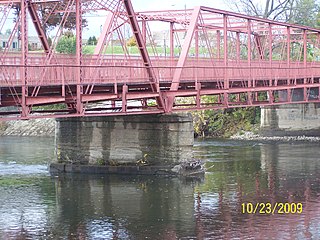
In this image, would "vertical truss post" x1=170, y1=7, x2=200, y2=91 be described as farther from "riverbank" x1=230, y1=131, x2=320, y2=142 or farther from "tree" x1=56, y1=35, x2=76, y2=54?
"tree" x1=56, y1=35, x2=76, y2=54

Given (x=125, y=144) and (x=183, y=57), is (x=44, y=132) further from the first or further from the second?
(x=183, y=57)

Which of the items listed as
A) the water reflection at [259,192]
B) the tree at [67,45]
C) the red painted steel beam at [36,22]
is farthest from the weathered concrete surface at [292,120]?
the red painted steel beam at [36,22]

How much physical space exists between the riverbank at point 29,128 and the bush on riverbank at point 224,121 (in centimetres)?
A: 1444

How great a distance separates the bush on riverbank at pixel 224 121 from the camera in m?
81.7

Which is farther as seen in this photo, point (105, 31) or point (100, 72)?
point (105, 31)

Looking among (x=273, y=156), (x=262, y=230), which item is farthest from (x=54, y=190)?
(x=273, y=156)

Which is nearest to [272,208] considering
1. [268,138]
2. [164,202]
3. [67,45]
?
[164,202]

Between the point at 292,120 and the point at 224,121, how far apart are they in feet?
25.2

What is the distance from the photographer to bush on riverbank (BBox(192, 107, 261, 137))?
81.7 metres

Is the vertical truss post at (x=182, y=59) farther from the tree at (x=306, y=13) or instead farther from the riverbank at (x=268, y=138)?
the tree at (x=306, y=13)

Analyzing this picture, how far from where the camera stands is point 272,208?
121 ft

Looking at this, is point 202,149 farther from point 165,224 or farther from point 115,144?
point 165,224

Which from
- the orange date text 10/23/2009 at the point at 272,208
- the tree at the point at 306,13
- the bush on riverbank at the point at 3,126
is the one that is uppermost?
the tree at the point at 306,13

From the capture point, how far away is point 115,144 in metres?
47.5
